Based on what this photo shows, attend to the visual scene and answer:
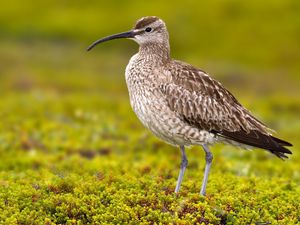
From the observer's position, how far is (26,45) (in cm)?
5197

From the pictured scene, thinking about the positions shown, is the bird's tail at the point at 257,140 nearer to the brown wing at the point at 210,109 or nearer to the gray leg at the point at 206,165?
the brown wing at the point at 210,109

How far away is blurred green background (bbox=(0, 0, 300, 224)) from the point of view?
10.9 meters

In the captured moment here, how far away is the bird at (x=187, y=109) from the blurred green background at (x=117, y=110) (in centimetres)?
104

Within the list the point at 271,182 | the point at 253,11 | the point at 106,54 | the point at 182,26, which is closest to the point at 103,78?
the point at 106,54

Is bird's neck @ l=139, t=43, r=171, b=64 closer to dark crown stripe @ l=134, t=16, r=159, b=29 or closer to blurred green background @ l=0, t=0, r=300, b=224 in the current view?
dark crown stripe @ l=134, t=16, r=159, b=29

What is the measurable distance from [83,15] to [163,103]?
1840 inches

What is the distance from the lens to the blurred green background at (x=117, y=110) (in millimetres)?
10867

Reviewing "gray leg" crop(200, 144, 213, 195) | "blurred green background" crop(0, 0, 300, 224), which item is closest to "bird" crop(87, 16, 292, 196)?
"gray leg" crop(200, 144, 213, 195)

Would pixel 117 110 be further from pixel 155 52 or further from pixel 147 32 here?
pixel 155 52

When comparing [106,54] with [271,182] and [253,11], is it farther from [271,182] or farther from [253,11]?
[271,182]

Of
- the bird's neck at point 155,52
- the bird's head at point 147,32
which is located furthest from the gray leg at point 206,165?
the bird's head at point 147,32

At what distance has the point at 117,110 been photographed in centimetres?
2709

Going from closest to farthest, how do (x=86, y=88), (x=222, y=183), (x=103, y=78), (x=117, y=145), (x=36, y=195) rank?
(x=36, y=195), (x=222, y=183), (x=117, y=145), (x=86, y=88), (x=103, y=78)

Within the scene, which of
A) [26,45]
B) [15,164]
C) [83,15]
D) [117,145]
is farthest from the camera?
[83,15]
